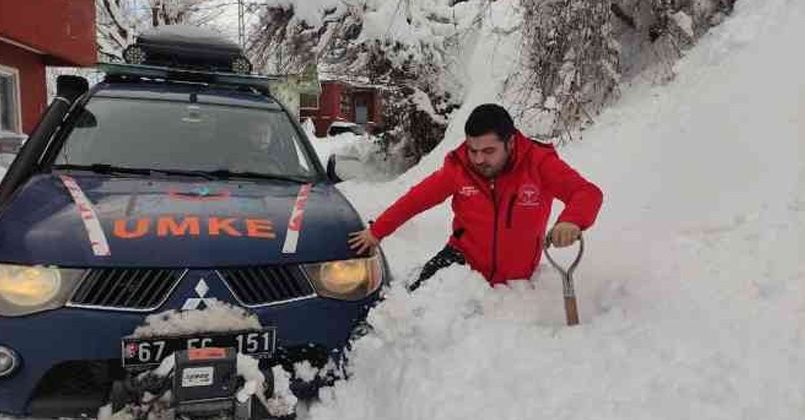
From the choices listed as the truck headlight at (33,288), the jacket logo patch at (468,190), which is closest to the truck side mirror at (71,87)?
the truck headlight at (33,288)

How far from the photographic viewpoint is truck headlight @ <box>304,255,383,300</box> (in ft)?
9.79

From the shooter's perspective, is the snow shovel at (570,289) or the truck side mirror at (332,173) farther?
the truck side mirror at (332,173)

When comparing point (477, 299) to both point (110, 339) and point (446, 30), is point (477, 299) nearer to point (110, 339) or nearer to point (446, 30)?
point (110, 339)

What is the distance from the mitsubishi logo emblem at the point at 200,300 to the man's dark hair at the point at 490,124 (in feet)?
4.24

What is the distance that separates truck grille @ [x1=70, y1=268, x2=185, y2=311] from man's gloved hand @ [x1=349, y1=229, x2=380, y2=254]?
73 cm

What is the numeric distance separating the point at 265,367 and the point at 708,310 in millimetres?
1720

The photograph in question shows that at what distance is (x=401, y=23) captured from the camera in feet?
34.7

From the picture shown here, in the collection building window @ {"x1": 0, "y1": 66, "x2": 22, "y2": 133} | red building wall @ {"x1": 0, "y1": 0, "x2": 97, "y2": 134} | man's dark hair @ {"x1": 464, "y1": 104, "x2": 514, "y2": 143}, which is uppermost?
man's dark hair @ {"x1": 464, "y1": 104, "x2": 514, "y2": 143}

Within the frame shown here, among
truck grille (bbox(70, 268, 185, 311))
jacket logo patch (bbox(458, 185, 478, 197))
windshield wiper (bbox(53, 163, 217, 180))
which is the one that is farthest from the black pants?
truck grille (bbox(70, 268, 185, 311))

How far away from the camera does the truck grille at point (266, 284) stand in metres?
2.82

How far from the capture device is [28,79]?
1413cm

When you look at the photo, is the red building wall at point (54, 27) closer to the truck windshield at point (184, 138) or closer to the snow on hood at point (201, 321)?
the truck windshield at point (184, 138)

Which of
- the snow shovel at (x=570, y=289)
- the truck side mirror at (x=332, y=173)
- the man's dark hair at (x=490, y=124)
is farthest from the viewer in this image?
the truck side mirror at (x=332, y=173)

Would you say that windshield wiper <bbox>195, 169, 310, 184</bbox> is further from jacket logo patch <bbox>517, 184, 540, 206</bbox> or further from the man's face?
jacket logo patch <bbox>517, 184, 540, 206</bbox>
